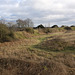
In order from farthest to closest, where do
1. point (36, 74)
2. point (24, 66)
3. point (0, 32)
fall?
1. point (0, 32)
2. point (24, 66)
3. point (36, 74)

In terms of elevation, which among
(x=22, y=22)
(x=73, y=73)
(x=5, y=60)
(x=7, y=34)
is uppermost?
(x=22, y=22)

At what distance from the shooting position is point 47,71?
5.06 metres

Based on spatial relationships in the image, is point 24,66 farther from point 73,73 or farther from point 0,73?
point 73,73

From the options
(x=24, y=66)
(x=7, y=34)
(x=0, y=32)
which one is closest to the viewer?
(x=24, y=66)

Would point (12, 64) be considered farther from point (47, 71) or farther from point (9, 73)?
point (47, 71)

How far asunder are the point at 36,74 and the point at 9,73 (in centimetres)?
141

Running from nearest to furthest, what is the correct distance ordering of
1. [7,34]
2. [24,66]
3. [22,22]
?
[24,66]
[7,34]
[22,22]

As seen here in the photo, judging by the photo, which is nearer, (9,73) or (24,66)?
(9,73)

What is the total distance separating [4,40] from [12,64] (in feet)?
45.7

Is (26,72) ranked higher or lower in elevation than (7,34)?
lower

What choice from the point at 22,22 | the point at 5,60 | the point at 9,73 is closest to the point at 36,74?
the point at 9,73

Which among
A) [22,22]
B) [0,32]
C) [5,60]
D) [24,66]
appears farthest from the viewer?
[22,22]

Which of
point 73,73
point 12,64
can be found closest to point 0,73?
point 12,64

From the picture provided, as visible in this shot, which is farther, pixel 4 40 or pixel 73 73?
pixel 4 40
